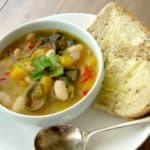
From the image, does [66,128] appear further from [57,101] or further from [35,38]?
[35,38]

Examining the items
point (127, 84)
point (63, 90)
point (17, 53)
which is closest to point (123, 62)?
point (127, 84)

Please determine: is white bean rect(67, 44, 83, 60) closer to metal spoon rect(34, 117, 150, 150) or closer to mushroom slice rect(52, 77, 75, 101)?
mushroom slice rect(52, 77, 75, 101)

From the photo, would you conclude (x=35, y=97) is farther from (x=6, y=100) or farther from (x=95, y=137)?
(x=95, y=137)

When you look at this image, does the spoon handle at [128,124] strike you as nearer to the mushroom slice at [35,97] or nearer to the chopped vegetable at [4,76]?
the mushroom slice at [35,97]

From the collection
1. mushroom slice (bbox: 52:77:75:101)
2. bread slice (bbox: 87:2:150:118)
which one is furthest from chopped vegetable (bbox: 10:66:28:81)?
bread slice (bbox: 87:2:150:118)

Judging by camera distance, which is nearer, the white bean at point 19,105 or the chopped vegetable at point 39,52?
the white bean at point 19,105

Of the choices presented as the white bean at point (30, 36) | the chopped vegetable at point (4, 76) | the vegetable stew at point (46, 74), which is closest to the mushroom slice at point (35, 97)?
the vegetable stew at point (46, 74)

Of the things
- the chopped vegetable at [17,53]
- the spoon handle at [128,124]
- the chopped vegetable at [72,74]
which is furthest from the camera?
the chopped vegetable at [17,53]
